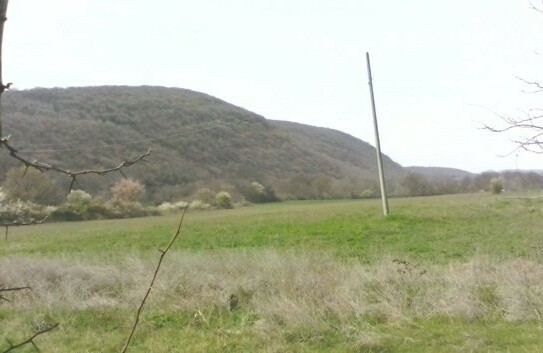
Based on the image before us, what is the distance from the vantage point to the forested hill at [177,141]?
6091 centimetres

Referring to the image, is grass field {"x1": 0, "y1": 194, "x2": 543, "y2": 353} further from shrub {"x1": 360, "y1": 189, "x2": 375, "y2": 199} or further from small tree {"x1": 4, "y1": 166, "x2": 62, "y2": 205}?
shrub {"x1": 360, "y1": 189, "x2": 375, "y2": 199}

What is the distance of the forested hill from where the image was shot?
60.9 meters

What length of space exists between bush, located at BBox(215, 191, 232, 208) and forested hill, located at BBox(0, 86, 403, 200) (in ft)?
25.5

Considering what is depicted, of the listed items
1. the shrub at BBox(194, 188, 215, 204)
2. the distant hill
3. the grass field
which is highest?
the distant hill

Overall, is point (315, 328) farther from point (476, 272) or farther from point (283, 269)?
point (476, 272)

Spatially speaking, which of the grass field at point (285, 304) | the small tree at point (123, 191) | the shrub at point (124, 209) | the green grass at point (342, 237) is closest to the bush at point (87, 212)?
the shrub at point (124, 209)

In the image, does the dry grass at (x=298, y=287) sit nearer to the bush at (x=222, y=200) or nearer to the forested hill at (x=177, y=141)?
the forested hill at (x=177, y=141)

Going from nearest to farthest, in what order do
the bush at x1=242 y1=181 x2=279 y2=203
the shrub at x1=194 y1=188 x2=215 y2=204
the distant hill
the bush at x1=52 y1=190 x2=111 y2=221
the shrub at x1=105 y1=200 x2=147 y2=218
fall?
the bush at x1=52 y1=190 x2=111 y2=221, the shrub at x1=105 y1=200 x2=147 y2=218, the shrub at x1=194 y1=188 x2=215 y2=204, the bush at x1=242 y1=181 x2=279 y2=203, the distant hill

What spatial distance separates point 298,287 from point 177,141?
74.5 meters

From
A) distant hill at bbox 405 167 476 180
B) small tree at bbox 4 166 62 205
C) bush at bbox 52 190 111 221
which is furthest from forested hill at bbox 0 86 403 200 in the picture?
small tree at bbox 4 166 62 205

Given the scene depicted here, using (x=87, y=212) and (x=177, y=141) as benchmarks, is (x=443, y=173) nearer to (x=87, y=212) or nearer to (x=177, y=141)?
(x=177, y=141)

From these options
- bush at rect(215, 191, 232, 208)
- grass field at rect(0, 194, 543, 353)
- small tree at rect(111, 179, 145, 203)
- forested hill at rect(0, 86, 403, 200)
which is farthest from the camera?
forested hill at rect(0, 86, 403, 200)

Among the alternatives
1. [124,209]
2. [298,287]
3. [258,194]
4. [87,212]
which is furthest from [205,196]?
[298,287]

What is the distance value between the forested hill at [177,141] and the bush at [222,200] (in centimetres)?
777
